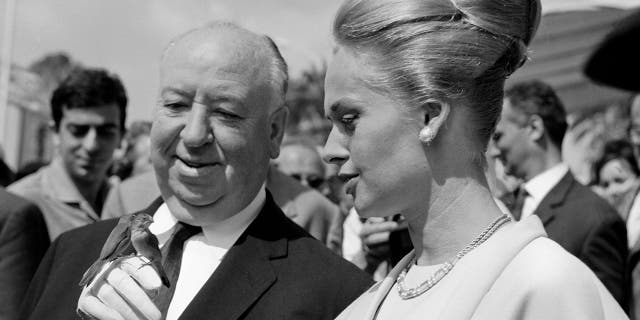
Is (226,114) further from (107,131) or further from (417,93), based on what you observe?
(107,131)

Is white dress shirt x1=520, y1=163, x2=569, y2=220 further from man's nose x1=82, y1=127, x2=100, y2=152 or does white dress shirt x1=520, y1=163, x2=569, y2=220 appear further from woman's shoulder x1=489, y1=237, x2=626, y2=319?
woman's shoulder x1=489, y1=237, x2=626, y2=319

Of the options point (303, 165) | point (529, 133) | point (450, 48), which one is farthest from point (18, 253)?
point (303, 165)

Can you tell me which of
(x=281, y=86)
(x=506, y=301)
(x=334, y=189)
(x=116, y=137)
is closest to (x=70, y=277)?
(x=281, y=86)

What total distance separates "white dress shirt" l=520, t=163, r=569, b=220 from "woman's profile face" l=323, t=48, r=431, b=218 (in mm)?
3464

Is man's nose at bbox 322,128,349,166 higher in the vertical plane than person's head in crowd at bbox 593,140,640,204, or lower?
higher

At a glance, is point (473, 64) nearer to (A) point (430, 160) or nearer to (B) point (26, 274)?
(A) point (430, 160)

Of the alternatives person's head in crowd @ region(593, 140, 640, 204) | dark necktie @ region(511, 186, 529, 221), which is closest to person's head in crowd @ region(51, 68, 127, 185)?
dark necktie @ region(511, 186, 529, 221)

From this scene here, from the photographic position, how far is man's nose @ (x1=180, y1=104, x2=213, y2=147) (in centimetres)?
315

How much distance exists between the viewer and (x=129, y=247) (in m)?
2.78

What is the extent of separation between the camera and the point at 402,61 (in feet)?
7.39

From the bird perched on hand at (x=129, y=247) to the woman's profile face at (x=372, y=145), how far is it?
671 millimetres

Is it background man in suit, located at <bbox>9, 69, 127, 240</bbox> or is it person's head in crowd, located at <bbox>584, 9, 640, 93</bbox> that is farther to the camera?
background man in suit, located at <bbox>9, 69, 127, 240</bbox>

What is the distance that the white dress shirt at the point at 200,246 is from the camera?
309 centimetres

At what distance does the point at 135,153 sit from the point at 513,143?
12.8 feet
